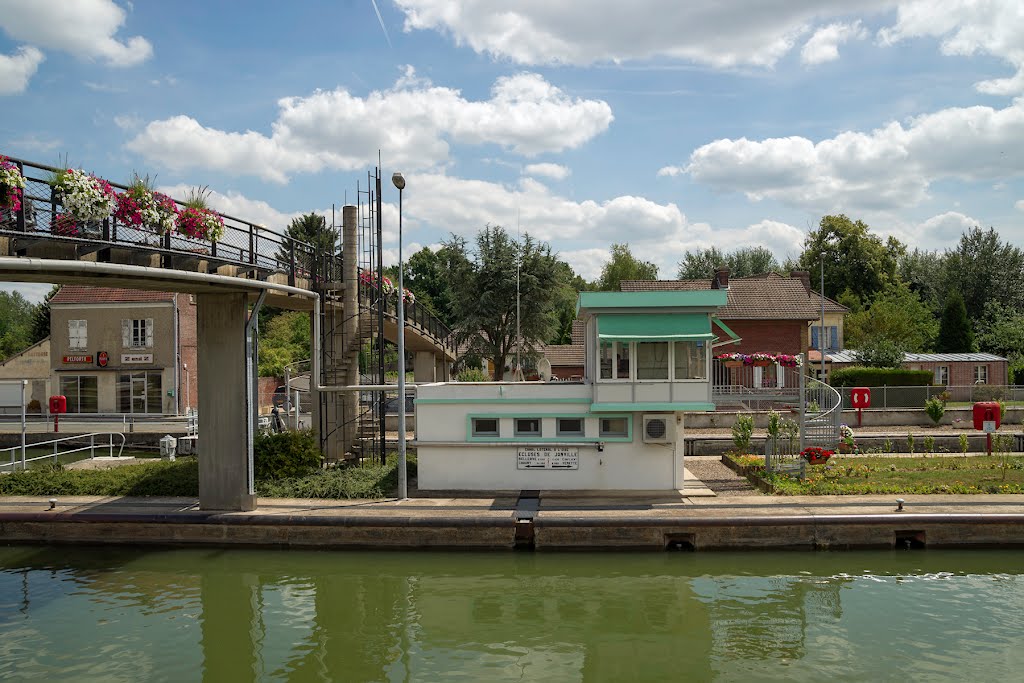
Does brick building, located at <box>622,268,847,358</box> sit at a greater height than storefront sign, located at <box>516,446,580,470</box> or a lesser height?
greater

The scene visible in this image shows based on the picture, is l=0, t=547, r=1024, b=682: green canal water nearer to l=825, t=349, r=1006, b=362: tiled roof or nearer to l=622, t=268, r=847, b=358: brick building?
l=622, t=268, r=847, b=358: brick building

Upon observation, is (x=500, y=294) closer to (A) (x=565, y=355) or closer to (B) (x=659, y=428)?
(A) (x=565, y=355)

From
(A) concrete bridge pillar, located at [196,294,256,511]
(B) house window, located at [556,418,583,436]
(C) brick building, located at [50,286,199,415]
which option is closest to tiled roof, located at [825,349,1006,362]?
(B) house window, located at [556,418,583,436]

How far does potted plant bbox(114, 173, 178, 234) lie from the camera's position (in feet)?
47.6

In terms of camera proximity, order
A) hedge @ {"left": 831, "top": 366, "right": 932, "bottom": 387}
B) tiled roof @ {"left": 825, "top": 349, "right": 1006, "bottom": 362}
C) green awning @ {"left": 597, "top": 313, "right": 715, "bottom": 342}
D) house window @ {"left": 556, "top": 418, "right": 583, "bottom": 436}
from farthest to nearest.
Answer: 1. tiled roof @ {"left": 825, "top": 349, "right": 1006, "bottom": 362}
2. hedge @ {"left": 831, "top": 366, "right": 932, "bottom": 387}
3. house window @ {"left": 556, "top": 418, "right": 583, "bottom": 436}
4. green awning @ {"left": 597, "top": 313, "right": 715, "bottom": 342}

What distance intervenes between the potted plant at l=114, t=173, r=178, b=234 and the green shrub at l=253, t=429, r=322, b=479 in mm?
6845

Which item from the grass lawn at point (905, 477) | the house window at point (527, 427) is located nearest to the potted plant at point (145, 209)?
the house window at point (527, 427)

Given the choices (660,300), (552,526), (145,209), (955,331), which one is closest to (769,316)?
(955,331)

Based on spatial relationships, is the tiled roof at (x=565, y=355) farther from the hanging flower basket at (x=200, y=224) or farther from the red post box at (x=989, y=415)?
the hanging flower basket at (x=200, y=224)

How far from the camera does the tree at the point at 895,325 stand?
51.8 m

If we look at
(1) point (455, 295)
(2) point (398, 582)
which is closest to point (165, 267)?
(2) point (398, 582)

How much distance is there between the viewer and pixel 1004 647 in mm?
11680

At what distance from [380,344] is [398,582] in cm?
902

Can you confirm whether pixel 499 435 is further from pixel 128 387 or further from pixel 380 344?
pixel 128 387
